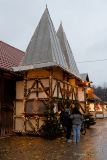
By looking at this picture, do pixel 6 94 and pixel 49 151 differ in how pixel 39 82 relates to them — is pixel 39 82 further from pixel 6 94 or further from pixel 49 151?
pixel 49 151

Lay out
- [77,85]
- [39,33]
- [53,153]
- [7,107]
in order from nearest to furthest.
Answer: [53,153] → [7,107] → [39,33] → [77,85]

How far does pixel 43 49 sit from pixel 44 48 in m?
0.10

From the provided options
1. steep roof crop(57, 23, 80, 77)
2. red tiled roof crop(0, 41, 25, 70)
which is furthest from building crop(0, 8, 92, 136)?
steep roof crop(57, 23, 80, 77)

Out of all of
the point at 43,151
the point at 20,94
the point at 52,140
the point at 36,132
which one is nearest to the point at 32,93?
the point at 20,94

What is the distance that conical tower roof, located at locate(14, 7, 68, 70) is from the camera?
60.7 feet

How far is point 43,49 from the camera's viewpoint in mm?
19391

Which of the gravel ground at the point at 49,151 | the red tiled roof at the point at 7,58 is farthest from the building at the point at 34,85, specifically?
the gravel ground at the point at 49,151

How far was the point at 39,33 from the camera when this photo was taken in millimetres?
20500

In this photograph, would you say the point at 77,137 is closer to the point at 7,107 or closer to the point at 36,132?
the point at 36,132

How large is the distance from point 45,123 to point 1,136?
2613 mm

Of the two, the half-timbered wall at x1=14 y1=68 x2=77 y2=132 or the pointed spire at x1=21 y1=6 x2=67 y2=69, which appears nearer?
the half-timbered wall at x1=14 y1=68 x2=77 y2=132

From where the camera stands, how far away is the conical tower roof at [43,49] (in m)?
18.5

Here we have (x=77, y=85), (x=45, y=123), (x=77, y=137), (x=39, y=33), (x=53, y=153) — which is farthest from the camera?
(x=77, y=85)

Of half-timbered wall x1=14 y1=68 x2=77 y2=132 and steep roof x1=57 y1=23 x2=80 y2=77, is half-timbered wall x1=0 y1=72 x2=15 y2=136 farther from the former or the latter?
steep roof x1=57 y1=23 x2=80 y2=77
